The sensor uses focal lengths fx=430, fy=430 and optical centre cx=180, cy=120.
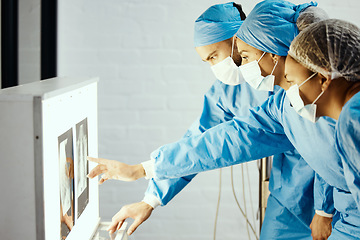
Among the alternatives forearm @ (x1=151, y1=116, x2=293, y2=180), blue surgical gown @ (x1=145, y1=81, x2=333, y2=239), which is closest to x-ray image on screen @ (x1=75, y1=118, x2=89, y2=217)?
forearm @ (x1=151, y1=116, x2=293, y2=180)

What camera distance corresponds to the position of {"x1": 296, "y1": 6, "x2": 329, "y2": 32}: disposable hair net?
1.24 meters

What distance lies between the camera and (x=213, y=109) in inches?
70.7

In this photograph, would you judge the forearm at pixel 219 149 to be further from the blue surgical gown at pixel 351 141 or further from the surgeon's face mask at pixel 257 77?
the blue surgical gown at pixel 351 141

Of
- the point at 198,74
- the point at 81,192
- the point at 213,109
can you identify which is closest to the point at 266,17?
the point at 213,109

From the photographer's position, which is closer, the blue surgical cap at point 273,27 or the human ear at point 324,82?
the human ear at point 324,82

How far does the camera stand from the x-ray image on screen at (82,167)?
4.06ft

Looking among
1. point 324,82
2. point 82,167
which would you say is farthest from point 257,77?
point 82,167

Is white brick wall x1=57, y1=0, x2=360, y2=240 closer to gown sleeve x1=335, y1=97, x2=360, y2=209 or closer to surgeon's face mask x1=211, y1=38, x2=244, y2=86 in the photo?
surgeon's face mask x1=211, y1=38, x2=244, y2=86

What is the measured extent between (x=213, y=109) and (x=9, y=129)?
102 centimetres

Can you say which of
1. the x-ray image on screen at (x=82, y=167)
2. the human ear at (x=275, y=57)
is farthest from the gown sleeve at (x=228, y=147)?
the x-ray image on screen at (x=82, y=167)

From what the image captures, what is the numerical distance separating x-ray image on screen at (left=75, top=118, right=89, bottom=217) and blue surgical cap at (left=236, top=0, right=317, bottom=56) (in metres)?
0.59

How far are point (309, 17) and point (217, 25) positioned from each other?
412 mm

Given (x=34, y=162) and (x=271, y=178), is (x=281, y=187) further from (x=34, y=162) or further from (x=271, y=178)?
(x=34, y=162)

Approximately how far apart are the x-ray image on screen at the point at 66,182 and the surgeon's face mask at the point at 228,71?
0.67 m
